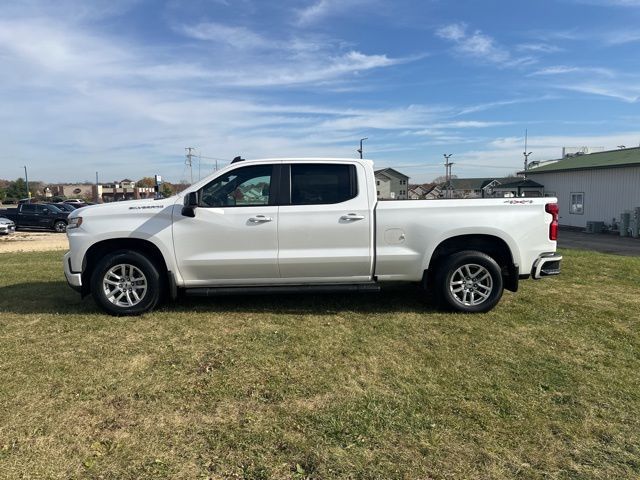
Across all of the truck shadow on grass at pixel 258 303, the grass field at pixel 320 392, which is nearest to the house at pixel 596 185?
the grass field at pixel 320 392

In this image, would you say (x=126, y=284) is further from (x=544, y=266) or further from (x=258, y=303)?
(x=544, y=266)

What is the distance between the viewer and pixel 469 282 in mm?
5543

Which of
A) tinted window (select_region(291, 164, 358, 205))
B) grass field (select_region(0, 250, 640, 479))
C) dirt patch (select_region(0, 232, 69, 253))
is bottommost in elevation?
grass field (select_region(0, 250, 640, 479))

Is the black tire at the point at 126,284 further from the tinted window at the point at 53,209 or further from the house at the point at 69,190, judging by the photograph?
the house at the point at 69,190

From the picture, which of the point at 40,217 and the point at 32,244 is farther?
the point at 40,217

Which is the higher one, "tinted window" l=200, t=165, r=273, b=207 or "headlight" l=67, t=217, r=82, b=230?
"tinted window" l=200, t=165, r=273, b=207

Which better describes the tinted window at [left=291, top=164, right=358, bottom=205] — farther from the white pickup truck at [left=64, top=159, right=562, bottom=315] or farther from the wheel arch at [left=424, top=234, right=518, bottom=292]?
the wheel arch at [left=424, top=234, right=518, bottom=292]

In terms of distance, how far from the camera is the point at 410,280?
5574 mm

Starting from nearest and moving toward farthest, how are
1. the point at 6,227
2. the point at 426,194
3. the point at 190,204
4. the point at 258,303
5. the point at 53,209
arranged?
the point at 190,204 → the point at 258,303 → the point at 426,194 → the point at 6,227 → the point at 53,209

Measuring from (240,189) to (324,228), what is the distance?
3.58ft

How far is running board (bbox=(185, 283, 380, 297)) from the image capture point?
5.42m

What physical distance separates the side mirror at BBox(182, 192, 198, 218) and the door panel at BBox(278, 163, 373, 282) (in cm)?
99

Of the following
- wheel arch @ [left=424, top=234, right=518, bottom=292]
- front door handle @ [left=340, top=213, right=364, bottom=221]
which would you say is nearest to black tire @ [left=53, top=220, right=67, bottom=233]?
front door handle @ [left=340, top=213, right=364, bottom=221]

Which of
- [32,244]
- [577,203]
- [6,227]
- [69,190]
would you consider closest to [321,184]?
[32,244]
